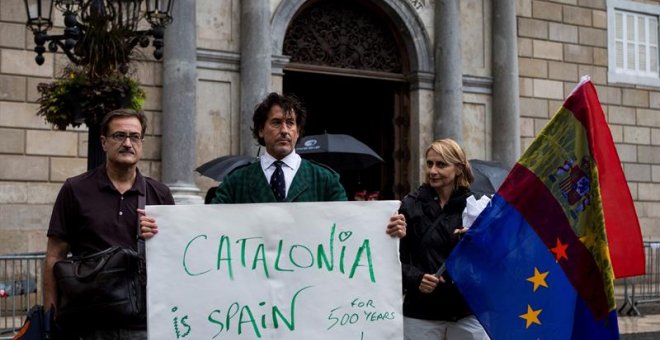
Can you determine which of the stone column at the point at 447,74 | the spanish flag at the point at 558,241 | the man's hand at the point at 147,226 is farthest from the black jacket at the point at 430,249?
the stone column at the point at 447,74

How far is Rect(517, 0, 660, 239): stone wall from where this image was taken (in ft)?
57.1

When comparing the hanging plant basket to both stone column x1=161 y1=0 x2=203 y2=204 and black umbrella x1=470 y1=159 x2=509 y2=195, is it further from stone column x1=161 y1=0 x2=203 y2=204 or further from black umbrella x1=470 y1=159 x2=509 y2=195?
stone column x1=161 y1=0 x2=203 y2=204

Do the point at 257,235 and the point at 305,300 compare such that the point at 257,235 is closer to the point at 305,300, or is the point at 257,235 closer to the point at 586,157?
the point at 305,300

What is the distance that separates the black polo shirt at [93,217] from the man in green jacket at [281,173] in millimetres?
554

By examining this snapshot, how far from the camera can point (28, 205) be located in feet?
42.0

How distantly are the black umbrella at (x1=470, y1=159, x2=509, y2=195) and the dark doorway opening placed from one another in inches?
162

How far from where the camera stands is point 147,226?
453cm

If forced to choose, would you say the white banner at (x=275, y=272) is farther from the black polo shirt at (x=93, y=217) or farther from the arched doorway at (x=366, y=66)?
the arched doorway at (x=366, y=66)

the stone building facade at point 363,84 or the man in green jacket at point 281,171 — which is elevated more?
the stone building facade at point 363,84

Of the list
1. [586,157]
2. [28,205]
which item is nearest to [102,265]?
[586,157]

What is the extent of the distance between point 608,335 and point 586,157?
848 mm

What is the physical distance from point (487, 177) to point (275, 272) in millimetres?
6886

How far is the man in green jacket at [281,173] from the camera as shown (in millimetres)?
4820

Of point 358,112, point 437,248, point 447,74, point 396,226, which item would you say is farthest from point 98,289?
point 358,112
